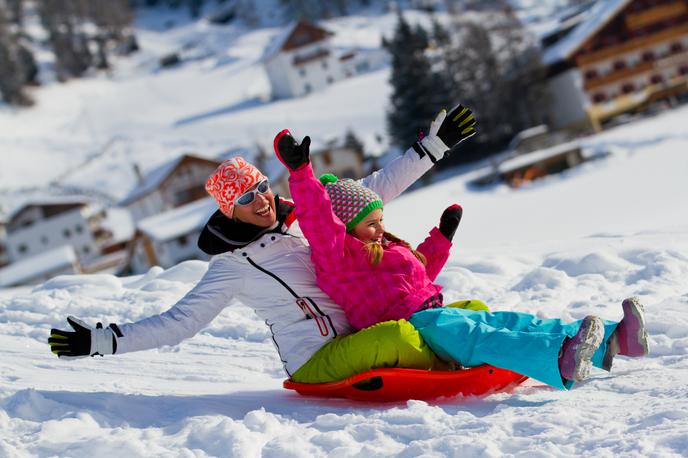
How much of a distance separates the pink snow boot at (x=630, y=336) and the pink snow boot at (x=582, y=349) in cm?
17

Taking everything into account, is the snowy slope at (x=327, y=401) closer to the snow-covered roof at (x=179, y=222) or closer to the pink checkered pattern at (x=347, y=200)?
the pink checkered pattern at (x=347, y=200)

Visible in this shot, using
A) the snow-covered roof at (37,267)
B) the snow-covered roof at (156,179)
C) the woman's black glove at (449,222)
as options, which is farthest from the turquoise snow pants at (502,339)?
the snow-covered roof at (156,179)

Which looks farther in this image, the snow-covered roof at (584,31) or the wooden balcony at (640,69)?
the wooden balcony at (640,69)

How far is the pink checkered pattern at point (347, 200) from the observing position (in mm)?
4465

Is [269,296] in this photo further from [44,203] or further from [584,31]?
[44,203]

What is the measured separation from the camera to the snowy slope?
11.0 feet

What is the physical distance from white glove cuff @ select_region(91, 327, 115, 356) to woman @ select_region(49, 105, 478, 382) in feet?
0.23

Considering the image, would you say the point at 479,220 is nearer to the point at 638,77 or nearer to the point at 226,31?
the point at 638,77

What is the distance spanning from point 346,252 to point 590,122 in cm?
3990

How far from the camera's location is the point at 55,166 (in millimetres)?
67250

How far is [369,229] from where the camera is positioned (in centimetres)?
448

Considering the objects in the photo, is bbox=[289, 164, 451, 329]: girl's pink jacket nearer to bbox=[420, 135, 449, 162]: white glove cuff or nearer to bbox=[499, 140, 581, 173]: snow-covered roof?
bbox=[420, 135, 449, 162]: white glove cuff

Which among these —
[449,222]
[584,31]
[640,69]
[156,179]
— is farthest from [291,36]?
[449,222]

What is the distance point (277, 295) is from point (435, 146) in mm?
1632
